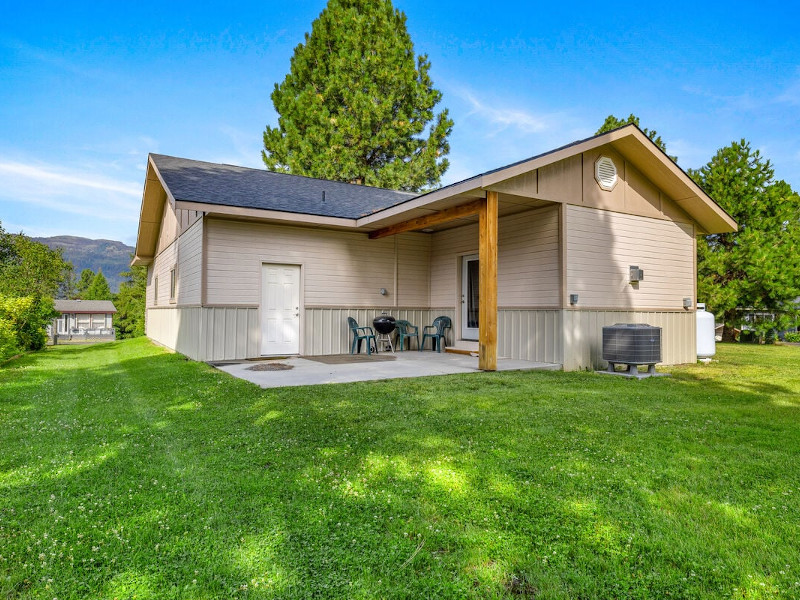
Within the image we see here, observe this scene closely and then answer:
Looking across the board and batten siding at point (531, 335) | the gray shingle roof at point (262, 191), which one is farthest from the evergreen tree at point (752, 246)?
the gray shingle roof at point (262, 191)

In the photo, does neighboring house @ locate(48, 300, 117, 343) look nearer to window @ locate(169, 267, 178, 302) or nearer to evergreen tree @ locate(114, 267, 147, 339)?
evergreen tree @ locate(114, 267, 147, 339)

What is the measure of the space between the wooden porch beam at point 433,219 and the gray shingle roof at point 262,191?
52cm

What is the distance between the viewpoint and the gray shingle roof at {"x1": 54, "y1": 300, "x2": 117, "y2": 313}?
4312 centimetres

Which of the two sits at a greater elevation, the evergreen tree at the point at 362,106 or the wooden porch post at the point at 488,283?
the evergreen tree at the point at 362,106

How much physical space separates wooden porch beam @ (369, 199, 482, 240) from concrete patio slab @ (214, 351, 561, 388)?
97.7 inches

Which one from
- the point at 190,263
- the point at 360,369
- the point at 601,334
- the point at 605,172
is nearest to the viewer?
the point at 360,369

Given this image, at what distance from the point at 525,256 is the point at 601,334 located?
1901 millimetres

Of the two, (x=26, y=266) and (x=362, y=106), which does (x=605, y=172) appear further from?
(x=26, y=266)

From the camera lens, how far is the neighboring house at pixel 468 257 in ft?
25.6

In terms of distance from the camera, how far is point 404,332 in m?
10.6

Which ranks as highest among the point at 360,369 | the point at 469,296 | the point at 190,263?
the point at 190,263

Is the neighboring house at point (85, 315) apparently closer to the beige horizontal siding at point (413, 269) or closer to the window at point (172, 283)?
the window at point (172, 283)

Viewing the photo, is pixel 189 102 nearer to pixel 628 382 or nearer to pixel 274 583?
pixel 628 382

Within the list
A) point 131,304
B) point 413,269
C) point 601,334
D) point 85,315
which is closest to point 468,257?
point 413,269
